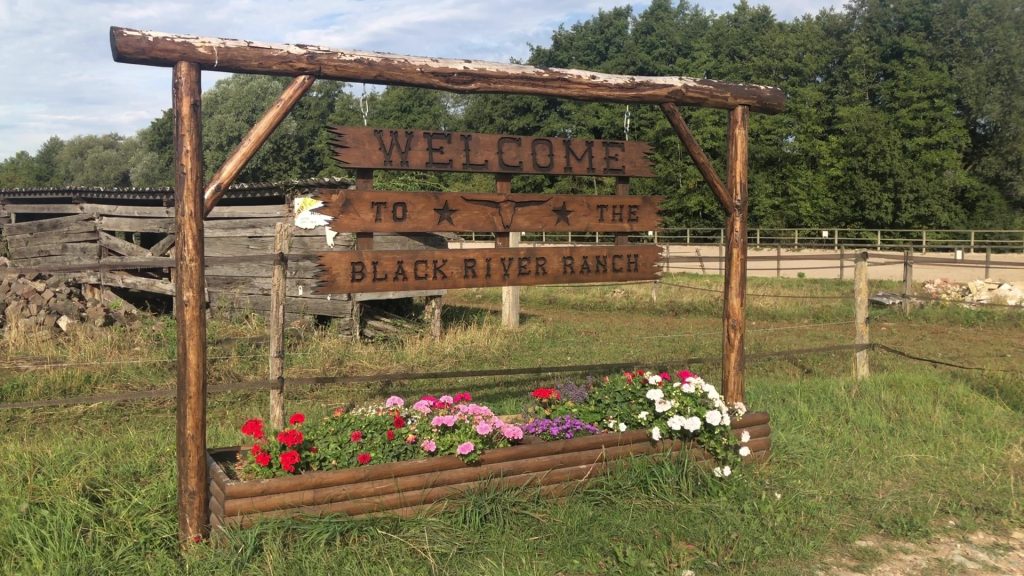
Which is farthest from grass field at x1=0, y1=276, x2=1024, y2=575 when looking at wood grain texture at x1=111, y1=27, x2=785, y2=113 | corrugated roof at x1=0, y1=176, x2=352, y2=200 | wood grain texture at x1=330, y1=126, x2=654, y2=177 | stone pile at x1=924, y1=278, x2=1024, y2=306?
stone pile at x1=924, y1=278, x2=1024, y2=306

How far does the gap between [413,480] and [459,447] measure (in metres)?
0.28

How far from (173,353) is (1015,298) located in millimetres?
15266

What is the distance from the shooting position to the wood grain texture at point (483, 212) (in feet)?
13.7

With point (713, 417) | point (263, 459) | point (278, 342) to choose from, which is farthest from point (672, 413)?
point (278, 342)

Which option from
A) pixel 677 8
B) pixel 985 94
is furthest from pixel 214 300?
pixel 677 8

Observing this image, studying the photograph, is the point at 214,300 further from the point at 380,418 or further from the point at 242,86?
the point at 242,86

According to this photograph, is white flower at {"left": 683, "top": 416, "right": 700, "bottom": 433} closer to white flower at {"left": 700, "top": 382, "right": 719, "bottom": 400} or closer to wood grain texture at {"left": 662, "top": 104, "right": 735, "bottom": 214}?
white flower at {"left": 700, "top": 382, "right": 719, "bottom": 400}

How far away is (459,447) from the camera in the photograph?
3.79 m

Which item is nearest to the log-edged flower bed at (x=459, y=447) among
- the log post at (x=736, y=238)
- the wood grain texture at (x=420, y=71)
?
the log post at (x=736, y=238)

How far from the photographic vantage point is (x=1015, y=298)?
584 inches

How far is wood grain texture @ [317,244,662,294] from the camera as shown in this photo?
13.8 feet

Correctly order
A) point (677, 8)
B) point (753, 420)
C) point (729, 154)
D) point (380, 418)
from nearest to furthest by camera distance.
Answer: point (380, 418) < point (753, 420) < point (729, 154) < point (677, 8)

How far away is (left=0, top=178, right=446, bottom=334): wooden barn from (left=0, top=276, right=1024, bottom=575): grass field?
1313 millimetres

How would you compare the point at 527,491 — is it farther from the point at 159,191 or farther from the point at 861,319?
the point at 159,191
